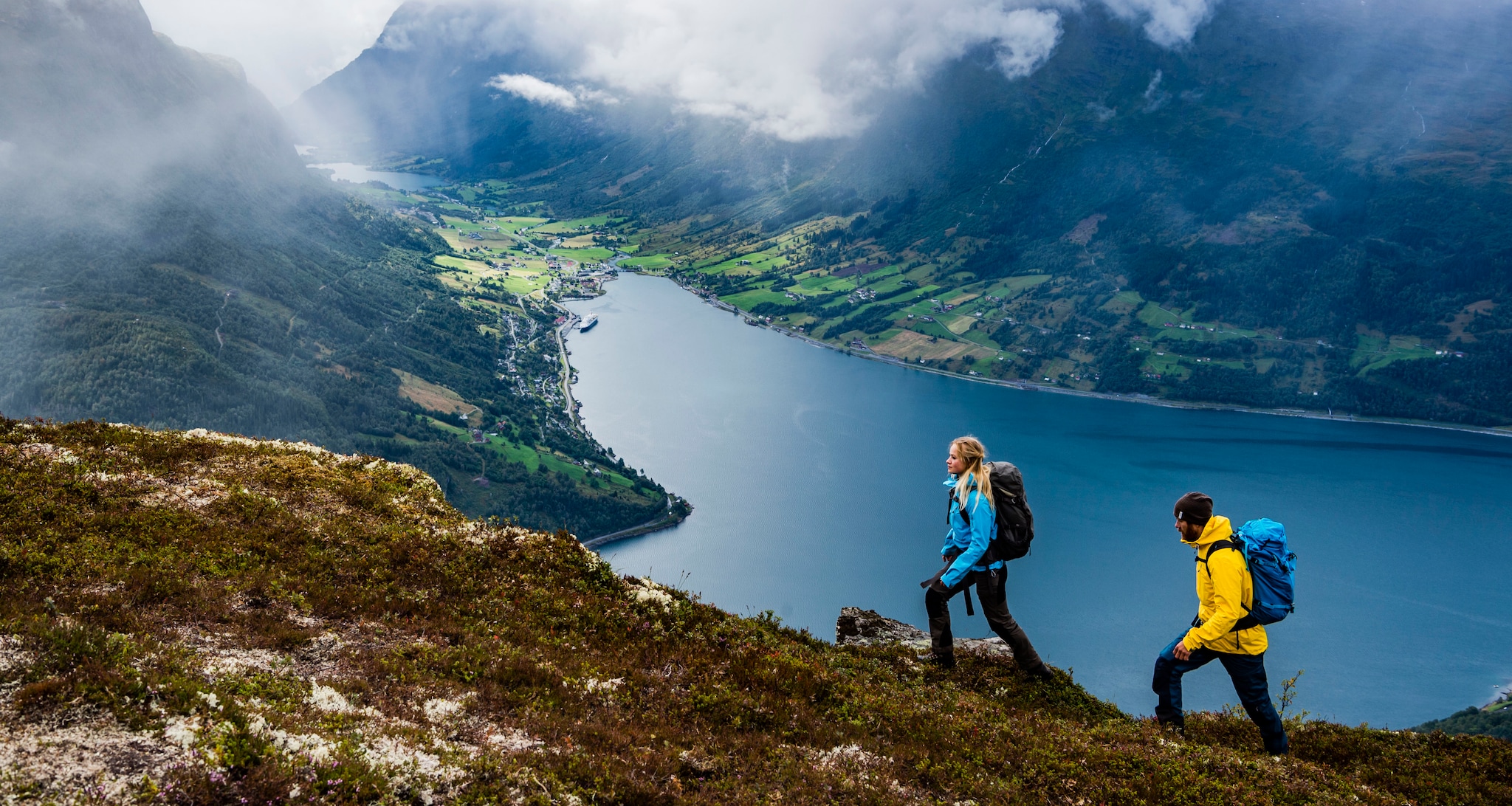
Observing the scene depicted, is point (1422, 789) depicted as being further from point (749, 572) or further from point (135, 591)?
point (749, 572)

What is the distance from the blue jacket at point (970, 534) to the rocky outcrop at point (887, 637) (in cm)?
321

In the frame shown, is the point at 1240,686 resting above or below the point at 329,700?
Answer: above

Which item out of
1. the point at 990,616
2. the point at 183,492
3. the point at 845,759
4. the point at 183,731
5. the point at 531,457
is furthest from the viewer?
the point at 531,457

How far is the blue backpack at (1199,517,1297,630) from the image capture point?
10.3 metres

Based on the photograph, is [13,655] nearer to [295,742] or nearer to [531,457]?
[295,742]

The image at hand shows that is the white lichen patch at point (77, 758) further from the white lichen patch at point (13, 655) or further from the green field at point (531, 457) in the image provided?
the green field at point (531, 457)

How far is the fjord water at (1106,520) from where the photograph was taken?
99.0m

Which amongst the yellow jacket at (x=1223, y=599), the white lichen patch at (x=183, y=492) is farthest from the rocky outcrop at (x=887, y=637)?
the white lichen patch at (x=183, y=492)

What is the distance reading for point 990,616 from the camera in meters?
12.3

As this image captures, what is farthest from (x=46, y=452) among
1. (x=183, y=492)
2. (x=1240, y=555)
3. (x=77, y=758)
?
(x=1240, y=555)

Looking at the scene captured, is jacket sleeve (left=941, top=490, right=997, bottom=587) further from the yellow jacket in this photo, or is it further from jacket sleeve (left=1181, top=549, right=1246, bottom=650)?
jacket sleeve (left=1181, top=549, right=1246, bottom=650)

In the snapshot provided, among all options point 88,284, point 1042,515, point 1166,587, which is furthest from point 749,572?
point 88,284

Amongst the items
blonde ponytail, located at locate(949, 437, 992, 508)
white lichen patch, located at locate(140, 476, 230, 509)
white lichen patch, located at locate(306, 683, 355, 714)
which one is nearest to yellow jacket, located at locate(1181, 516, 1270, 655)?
blonde ponytail, located at locate(949, 437, 992, 508)

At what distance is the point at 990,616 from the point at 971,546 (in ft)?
4.87
